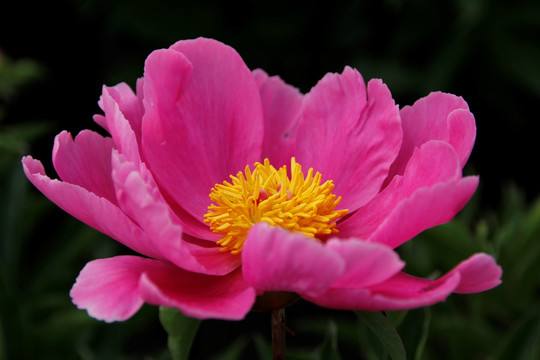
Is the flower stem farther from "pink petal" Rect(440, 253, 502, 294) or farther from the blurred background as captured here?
the blurred background

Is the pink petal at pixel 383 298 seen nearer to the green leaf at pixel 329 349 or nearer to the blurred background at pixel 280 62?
the green leaf at pixel 329 349

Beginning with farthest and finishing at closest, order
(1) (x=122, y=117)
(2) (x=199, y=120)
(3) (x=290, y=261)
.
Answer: (2) (x=199, y=120), (1) (x=122, y=117), (3) (x=290, y=261)

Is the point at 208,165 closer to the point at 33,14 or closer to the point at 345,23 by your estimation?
the point at 345,23

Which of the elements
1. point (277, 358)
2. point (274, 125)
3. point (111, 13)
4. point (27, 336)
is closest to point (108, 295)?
point (277, 358)

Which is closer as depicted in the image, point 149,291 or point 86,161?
point 149,291

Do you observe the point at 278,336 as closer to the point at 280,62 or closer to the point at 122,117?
the point at 122,117

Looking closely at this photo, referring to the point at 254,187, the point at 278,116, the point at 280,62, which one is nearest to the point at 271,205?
the point at 254,187
